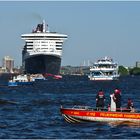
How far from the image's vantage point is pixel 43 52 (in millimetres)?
170875

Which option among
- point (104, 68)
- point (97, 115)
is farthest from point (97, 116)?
point (104, 68)

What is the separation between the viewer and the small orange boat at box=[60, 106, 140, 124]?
35.4 m

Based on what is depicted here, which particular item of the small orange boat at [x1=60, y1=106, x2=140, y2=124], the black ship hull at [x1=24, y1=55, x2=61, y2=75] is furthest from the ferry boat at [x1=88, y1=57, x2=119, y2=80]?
the small orange boat at [x1=60, y1=106, x2=140, y2=124]

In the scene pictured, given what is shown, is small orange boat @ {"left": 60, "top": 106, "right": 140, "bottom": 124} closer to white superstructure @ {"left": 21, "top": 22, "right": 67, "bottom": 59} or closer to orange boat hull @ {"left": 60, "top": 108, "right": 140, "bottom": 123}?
orange boat hull @ {"left": 60, "top": 108, "right": 140, "bottom": 123}

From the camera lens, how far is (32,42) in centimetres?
18012

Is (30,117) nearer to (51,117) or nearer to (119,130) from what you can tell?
(51,117)

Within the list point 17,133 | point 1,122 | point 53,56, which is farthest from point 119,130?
point 53,56

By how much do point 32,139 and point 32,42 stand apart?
494ft

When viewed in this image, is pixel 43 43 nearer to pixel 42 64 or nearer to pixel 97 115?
pixel 42 64

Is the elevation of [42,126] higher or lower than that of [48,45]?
lower

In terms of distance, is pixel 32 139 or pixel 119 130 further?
pixel 119 130

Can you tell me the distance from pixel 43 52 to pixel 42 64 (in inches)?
133

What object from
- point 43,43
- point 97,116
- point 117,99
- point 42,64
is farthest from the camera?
point 43,43

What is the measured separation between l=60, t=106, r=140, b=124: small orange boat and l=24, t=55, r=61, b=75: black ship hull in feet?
428
